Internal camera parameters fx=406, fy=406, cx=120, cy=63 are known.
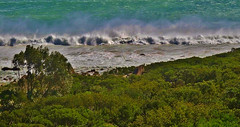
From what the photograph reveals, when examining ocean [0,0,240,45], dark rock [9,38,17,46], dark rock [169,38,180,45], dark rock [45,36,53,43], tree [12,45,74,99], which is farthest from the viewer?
dark rock [45,36,53,43]

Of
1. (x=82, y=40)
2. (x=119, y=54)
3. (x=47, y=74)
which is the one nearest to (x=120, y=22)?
(x=82, y=40)

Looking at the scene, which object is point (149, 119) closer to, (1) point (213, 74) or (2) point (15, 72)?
(1) point (213, 74)

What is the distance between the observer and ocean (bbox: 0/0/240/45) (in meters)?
62.6

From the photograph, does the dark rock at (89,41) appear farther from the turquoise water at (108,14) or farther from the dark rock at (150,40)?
the dark rock at (150,40)

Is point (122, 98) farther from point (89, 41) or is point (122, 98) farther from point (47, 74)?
point (89, 41)

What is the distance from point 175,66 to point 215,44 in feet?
66.1

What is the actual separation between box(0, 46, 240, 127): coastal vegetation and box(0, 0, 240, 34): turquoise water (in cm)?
3081

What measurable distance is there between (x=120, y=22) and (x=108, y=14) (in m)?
7.39

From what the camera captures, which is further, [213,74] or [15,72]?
[15,72]

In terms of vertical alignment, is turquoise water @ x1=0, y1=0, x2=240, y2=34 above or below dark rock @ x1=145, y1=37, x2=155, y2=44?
above

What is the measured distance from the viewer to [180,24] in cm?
6825

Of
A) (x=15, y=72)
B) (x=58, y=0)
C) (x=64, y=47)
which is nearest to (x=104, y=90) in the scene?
(x=15, y=72)

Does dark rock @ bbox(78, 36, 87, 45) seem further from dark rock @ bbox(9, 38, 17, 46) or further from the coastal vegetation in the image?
the coastal vegetation

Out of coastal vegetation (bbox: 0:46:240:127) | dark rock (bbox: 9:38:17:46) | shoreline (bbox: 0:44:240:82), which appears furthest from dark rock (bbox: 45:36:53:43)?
coastal vegetation (bbox: 0:46:240:127)
